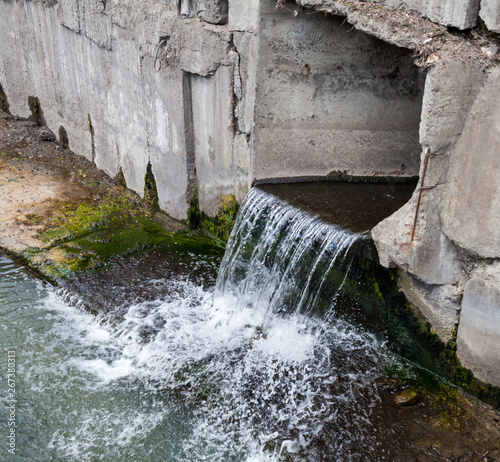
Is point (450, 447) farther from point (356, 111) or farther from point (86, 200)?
point (86, 200)

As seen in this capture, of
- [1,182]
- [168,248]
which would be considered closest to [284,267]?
[168,248]

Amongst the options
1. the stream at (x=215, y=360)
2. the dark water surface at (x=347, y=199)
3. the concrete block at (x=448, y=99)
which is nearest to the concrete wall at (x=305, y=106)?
the concrete block at (x=448, y=99)

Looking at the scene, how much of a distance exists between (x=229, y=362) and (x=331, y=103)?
2.64 metres

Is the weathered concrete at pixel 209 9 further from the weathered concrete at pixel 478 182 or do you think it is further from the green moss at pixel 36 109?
the green moss at pixel 36 109

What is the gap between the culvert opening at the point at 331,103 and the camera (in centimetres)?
511

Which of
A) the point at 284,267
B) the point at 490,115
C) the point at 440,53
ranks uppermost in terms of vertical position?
the point at 440,53

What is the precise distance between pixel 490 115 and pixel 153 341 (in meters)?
3.00

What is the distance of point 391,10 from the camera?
395cm

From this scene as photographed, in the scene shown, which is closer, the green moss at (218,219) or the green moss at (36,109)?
the green moss at (218,219)

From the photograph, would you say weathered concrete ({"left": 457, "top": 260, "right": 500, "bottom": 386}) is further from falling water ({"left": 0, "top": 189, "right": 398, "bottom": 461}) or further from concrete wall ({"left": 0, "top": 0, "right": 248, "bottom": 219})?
concrete wall ({"left": 0, "top": 0, "right": 248, "bottom": 219})

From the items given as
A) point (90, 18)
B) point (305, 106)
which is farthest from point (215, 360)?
point (90, 18)

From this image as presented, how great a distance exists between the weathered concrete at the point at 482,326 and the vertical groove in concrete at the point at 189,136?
10.7 ft

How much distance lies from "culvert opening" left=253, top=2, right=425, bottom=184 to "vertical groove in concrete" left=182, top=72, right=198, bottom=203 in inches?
38.3

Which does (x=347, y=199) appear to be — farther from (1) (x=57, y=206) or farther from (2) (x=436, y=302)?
(1) (x=57, y=206)
